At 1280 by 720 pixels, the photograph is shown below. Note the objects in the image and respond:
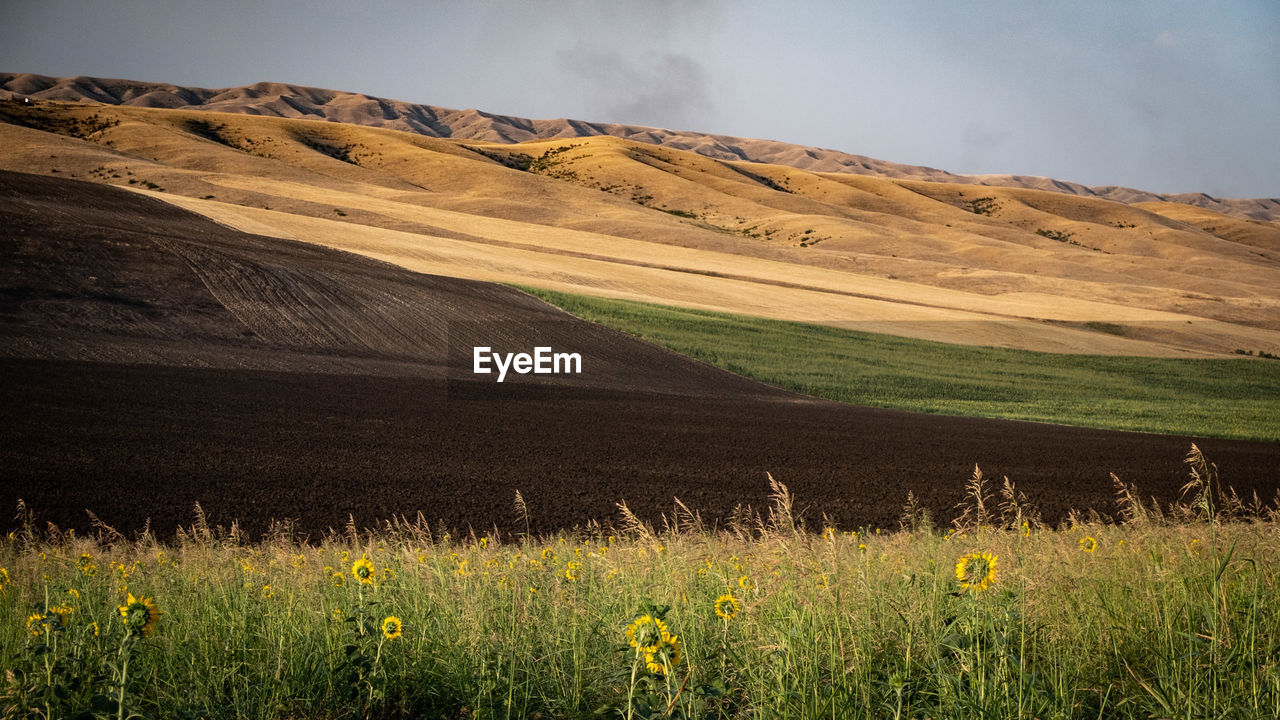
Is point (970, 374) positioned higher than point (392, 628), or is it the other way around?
point (970, 374)

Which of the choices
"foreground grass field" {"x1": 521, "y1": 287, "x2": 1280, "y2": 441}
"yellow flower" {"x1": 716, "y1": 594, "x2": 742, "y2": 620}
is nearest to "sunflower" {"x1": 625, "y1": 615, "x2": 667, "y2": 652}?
"yellow flower" {"x1": 716, "y1": 594, "x2": 742, "y2": 620}

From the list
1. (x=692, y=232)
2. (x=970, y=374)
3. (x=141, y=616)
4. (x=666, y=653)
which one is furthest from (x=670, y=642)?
(x=692, y=232)

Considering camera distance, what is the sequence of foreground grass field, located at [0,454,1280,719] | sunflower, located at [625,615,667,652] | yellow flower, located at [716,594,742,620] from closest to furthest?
sunflower, located at [625,615,667,652] → foreground grass field, located at [0,454,1280,719] → yellow flower, located at [716,594,742,620]

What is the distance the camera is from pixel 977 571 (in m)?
4.18

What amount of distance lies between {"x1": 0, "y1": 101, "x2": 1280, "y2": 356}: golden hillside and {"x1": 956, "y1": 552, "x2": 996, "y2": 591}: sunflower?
38.6 metres

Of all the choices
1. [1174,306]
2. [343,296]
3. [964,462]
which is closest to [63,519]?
[964,462]

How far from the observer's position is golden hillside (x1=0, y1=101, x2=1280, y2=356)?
47.7 meters

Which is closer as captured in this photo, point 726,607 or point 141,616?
point 141,616

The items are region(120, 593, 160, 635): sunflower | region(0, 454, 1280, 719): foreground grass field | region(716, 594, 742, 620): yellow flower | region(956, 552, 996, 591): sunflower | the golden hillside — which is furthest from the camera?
the golden hillside

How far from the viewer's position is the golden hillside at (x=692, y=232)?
4769cm

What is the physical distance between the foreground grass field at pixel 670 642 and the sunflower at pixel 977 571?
0.06 ft

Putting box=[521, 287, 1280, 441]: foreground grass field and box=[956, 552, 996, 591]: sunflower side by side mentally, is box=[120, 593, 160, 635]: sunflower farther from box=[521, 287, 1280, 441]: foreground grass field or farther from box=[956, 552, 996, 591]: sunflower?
box=[521, 287, 1280, 441]: foreground grass field

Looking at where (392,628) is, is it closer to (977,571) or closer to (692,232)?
(977,571)

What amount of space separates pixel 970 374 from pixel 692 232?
155 feet
